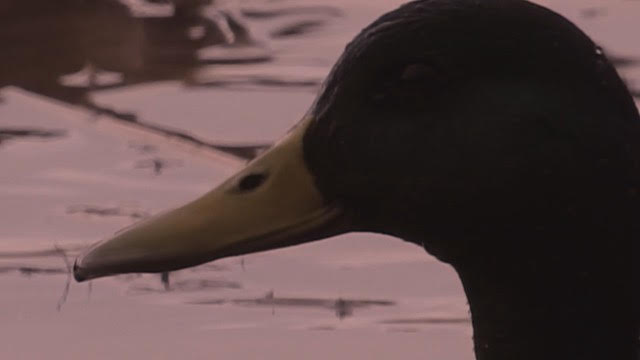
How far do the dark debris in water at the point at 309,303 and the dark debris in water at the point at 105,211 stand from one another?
80 centimetres

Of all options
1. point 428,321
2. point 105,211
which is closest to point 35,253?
point 105,211

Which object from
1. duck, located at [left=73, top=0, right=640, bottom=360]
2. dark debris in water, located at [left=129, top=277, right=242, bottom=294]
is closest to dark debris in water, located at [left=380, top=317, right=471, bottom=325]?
dark debris in water, located at [left=129, top=277, right=242, bottom=294]

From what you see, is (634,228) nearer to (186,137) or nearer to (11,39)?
(186,137)

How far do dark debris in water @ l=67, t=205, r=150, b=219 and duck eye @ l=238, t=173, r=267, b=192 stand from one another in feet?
12.0

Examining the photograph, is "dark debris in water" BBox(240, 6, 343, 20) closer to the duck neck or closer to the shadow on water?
the shadow on water

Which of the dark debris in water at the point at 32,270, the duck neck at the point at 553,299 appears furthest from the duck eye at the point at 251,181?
the dark debris in water at the point at 32,270

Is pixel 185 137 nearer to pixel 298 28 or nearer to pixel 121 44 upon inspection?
pixel 121 44

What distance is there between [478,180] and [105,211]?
12.8 feet

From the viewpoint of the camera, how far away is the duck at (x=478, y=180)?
4242 millimetres

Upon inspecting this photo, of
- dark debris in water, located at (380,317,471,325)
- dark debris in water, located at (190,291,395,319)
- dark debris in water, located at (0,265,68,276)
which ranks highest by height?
dark debris in water, located at (380,317,471,325)

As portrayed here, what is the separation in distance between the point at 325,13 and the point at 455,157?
692 centimetres

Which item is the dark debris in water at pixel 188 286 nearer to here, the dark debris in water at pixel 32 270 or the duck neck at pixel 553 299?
the dark debris in water at pixel 32 270

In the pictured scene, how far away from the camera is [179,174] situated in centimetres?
851

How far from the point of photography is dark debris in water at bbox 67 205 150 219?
809cm
